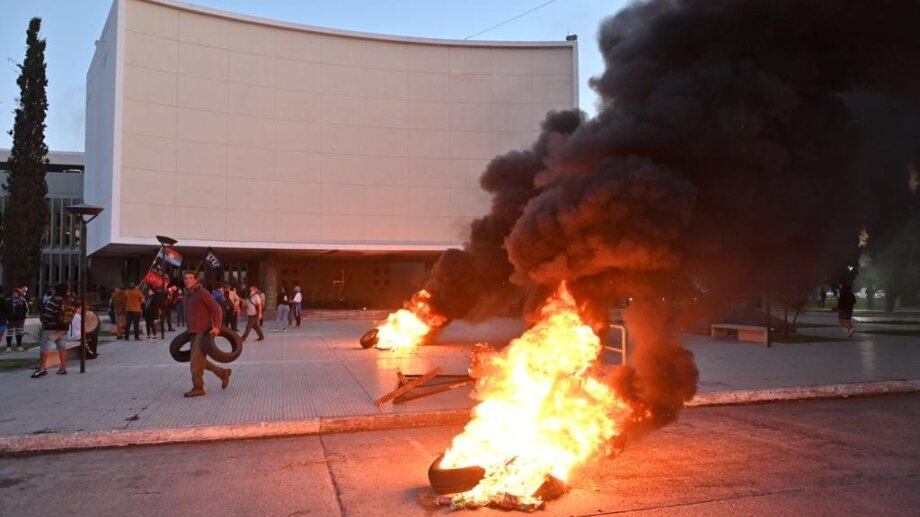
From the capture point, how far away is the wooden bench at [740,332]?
14.3m

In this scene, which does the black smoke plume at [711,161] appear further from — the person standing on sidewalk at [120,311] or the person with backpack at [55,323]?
the person standing on sidewalk at [120,311]

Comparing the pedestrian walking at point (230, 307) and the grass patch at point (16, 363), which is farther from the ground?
the pedestrian walking at point (230, 307)

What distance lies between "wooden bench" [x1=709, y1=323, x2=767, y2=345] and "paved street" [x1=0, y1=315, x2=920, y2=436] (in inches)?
20.2

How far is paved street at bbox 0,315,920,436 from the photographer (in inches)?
265

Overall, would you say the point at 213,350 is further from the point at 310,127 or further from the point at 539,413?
the point at 310,127

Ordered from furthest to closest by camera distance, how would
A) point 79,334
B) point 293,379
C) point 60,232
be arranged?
point 60,232 → point 79,334 → point 293,379

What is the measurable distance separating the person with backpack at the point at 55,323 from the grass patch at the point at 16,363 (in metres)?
1.55

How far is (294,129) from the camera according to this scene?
28516 mm

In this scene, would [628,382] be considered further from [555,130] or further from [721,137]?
[555,130]

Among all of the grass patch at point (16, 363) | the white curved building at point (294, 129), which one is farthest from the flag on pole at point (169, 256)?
→ the white curved building at point (294, 129)

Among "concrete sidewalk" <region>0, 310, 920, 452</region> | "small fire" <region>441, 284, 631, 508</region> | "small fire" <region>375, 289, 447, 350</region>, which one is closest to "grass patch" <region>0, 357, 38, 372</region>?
"concrete sidewalk" <region>0, 310, 920, 452</region>

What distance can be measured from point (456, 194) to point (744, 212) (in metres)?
24.9

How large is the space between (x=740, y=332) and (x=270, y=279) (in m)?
22.1

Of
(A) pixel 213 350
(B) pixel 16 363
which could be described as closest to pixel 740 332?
(A) pixel 213 350
